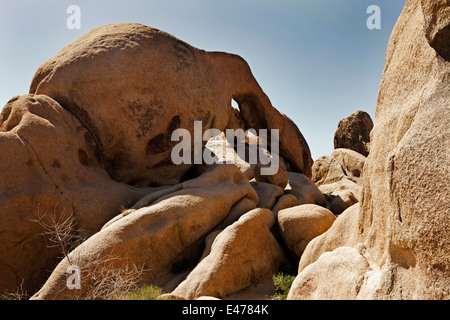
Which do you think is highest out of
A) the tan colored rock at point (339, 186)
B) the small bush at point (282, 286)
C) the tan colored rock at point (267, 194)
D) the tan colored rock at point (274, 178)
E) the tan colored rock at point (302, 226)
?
the tan colored rock at point (274, 178)

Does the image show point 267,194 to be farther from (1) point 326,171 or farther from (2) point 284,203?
(1) point 326,171

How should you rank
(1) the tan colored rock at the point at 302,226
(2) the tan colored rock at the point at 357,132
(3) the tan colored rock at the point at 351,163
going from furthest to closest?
(2) the tan colored rock at the point at 357,132
(3) the tan colored rock at the point at 351,163
(1) the tan colored rock at the point at 302,226

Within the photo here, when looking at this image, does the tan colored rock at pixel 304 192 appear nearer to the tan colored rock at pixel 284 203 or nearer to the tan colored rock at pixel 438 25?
the tan colored rock at pixel 284 203

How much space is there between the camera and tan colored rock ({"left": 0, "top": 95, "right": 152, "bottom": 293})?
22.2 feet

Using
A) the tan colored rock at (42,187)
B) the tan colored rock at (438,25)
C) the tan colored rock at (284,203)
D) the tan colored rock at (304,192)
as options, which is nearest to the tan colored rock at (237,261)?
the tan colored rock at (284,203)

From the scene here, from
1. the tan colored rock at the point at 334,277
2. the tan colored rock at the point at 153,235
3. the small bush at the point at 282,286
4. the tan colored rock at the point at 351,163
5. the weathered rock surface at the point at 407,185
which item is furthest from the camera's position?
the tan colored rock at the point at 351,163

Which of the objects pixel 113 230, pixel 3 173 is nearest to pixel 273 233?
pixel 113 230

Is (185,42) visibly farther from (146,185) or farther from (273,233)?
(273,233)

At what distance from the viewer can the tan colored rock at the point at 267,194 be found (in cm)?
954

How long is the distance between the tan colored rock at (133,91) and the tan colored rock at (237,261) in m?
3.67

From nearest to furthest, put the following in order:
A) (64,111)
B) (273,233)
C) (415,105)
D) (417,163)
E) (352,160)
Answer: (417,163) < (415,105) < (273,233) < (64,111) < (352,160)

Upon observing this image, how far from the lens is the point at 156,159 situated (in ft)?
32.1

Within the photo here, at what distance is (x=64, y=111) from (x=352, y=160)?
1477cm
